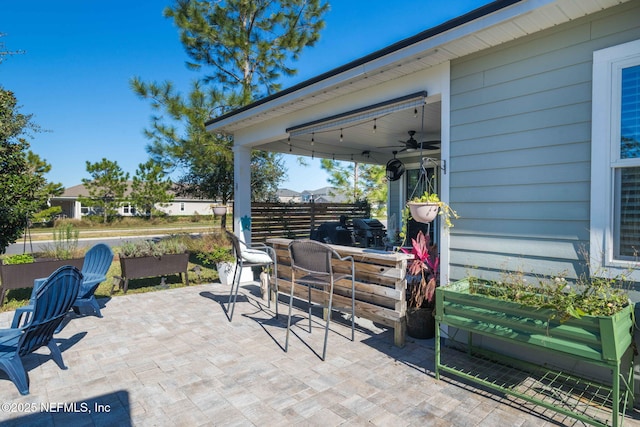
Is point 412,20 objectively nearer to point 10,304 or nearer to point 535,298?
point 535,298

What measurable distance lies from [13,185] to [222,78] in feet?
22.6

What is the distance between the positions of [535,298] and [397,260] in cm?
124

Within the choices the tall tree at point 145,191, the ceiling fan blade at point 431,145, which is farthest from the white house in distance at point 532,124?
the tall tree at point 145,191

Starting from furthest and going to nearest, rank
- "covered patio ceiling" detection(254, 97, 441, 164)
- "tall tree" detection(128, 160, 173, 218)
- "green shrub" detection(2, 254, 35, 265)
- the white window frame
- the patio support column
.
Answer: "tall tree" detection(128, 160, 173, 218) → the patio support column → "covered patio ceiling" detection(254, 97, 441, 164) → "green shrub" detection(2, 254, 35, 265) → the white window frame

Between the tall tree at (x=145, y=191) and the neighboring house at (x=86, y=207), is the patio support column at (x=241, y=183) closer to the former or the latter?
the neighboring house at (x=86, y=207)

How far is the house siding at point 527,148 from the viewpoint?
2.61 meters

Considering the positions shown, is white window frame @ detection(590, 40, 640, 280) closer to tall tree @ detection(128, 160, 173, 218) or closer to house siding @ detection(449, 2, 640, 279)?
house siding @ detection(449, 2, 640, 279)

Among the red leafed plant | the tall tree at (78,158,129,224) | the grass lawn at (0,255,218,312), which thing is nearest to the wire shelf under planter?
the red leafed plant

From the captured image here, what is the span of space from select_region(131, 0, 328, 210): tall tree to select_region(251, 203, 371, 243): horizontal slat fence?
5.79 feet

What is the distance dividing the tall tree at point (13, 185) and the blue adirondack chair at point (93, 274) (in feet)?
6.98

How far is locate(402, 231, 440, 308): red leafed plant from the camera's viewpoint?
3.44m

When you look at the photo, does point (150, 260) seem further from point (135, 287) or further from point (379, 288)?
point (379, 288)

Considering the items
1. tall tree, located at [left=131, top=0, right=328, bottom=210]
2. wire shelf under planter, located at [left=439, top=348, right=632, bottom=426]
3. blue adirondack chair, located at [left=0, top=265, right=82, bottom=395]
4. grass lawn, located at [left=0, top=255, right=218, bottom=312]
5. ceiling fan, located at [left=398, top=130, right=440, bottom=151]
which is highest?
tall tree, located at [left=131, top=0, right=328, bottom=210]

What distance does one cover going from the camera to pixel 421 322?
346 cm
